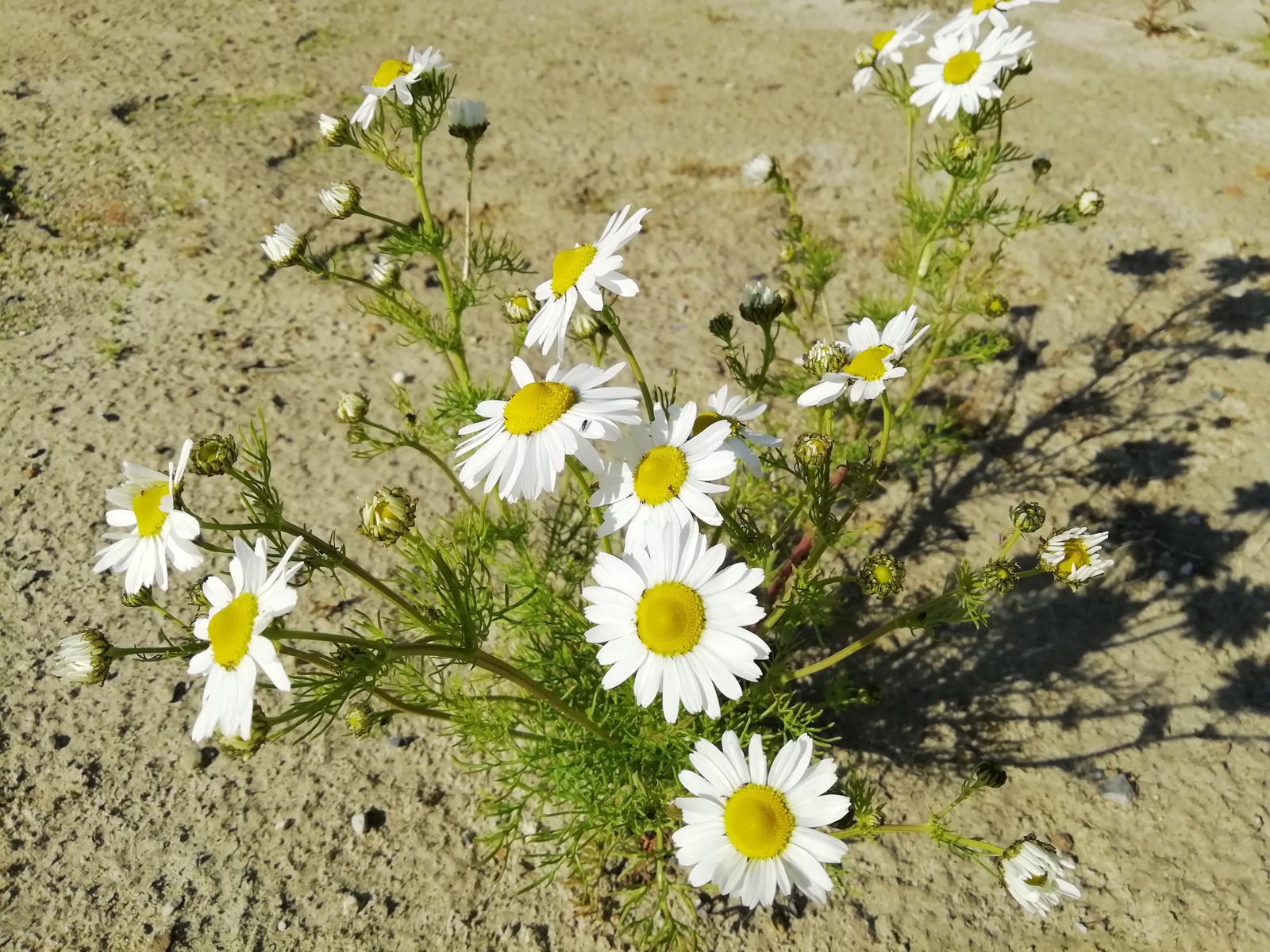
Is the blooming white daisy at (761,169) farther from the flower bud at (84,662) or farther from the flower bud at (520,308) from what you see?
the flower bud at (84,662)

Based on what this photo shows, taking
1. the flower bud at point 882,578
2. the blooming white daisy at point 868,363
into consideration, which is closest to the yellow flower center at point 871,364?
the blooming white daisy at point 868,363

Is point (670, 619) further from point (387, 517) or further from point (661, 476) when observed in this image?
point (387, 517)

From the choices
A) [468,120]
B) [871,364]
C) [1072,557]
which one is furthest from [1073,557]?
[468,120]

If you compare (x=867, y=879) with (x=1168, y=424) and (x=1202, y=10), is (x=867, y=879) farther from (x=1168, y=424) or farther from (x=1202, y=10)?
(x=1202, y=10)

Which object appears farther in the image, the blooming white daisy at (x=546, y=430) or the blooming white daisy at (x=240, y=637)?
the blooming white daisy at (x=546, y=430)

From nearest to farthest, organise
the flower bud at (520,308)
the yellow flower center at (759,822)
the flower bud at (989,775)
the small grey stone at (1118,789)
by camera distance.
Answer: the yellow flower center at (759,822) < the flower bud at (989,775) < the flower bud at (520,308) < the small grey stone at (1118,789)
